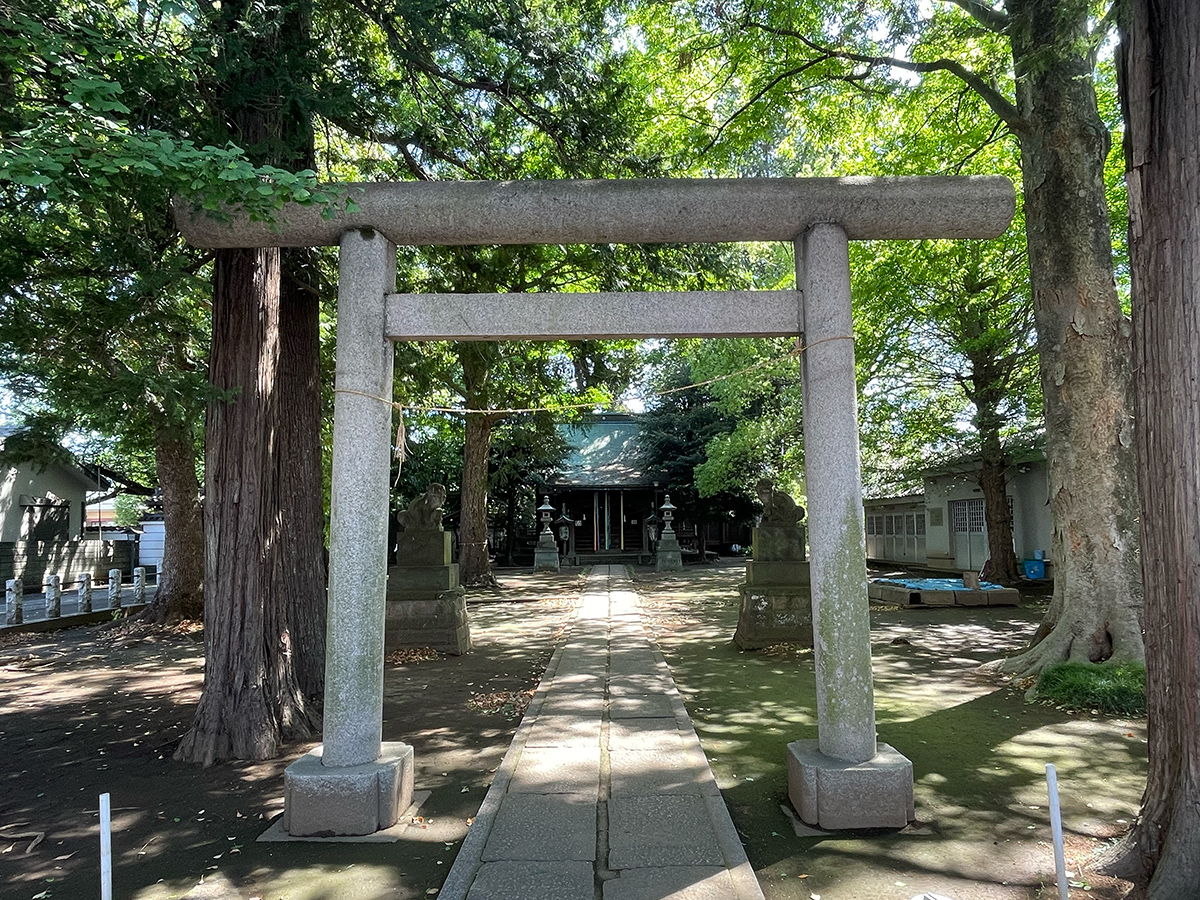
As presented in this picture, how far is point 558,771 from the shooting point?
4.76m

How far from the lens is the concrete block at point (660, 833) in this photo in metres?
3.48

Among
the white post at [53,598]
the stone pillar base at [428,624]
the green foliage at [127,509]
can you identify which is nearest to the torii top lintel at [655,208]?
the stone pillar base at [428,624]

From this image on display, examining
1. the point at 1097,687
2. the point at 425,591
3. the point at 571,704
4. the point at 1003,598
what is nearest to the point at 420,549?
the point at 425,591

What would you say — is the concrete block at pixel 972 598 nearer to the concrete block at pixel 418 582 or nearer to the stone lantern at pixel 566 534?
the concrete block at pixel 418 582

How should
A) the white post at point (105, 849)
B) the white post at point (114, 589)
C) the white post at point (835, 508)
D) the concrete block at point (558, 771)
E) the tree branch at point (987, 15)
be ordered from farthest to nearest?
the white post at point (114, 589), the tree branch at point (987, 15), the concrete block at point (558, 771), the white post at point (835, 508), the white post at point (105, 849)

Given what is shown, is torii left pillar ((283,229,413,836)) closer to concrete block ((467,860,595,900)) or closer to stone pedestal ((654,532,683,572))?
concrete block ((467,860,595,900))

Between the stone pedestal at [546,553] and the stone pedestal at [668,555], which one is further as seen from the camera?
the stone pedestal at [546,553]

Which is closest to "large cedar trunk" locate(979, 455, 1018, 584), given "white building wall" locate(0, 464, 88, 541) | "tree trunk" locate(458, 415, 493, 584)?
"tree trunk" locate(458, 415, 493, 584)

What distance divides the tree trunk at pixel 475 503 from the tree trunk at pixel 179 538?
6281 mm

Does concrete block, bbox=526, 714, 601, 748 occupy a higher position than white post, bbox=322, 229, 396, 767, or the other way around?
white post, bbox=322, 229, 396, 767

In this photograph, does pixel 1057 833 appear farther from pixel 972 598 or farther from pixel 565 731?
pixel 972 598

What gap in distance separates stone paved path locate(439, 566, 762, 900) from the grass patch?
3674 mm

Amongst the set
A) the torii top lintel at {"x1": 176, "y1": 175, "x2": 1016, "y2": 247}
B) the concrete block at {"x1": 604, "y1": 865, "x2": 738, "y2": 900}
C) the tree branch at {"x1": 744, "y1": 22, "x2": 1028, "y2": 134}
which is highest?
the tree branch at {"x1": 744, "y1": 22, "x2": 1028, "y2": 134}

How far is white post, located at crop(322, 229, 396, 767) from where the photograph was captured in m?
4.07
